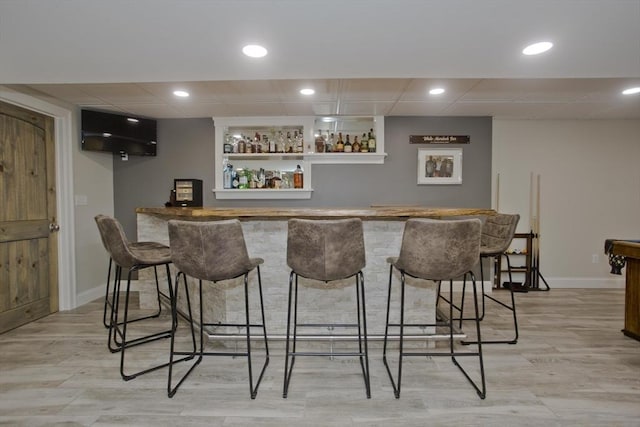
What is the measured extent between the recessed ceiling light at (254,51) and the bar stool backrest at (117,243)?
1.47 m

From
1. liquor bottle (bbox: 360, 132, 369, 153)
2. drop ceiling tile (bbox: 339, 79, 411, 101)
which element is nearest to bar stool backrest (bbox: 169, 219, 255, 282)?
drop ceiling tile (bbox: 339, 79, 411, 101)

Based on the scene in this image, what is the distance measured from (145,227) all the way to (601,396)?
4.08m

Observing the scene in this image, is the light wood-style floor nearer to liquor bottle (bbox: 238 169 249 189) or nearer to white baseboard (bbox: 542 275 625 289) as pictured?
white baseboard (bbox: 542 275 625 289)

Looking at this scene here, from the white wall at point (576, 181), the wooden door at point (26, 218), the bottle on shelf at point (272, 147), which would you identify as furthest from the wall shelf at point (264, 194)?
the white wall at point (576, 181)

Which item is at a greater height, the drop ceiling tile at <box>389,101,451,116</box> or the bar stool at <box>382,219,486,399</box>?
the drop ceiling tile at <box>389,101,451,116</box>

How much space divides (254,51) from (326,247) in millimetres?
1360

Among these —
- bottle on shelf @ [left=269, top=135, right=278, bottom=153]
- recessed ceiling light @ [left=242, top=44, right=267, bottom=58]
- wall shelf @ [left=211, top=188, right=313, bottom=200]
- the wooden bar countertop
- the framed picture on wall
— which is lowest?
the wooden bar countertop

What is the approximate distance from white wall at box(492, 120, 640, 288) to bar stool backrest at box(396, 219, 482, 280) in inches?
121

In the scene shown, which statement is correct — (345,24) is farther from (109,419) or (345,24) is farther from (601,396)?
(601,396)

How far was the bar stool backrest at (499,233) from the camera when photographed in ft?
8.95

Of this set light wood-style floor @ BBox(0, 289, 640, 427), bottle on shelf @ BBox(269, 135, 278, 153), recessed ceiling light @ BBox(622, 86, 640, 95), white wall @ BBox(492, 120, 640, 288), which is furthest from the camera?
white wall @ BBox(492, 120, 640, 288)

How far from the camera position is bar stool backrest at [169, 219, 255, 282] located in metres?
1.94

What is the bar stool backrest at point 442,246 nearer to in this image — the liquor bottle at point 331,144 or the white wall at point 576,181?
the liquor bottle at point 331,144

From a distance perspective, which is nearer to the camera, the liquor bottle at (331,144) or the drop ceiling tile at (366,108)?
the drop ceiling tile at (366,108)
